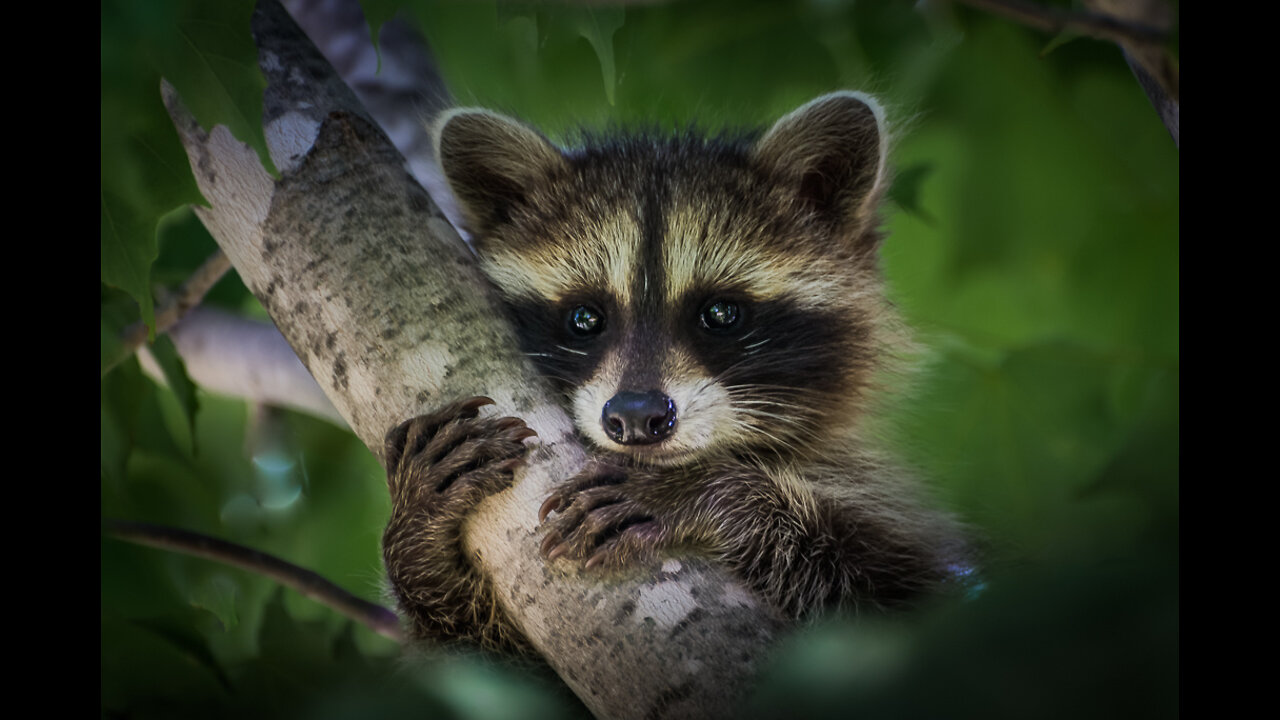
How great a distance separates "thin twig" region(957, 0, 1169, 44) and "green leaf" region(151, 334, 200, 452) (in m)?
1.92

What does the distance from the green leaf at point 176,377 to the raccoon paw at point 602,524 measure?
1.25 meters

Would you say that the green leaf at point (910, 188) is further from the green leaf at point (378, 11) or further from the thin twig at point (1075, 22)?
the green leaf at point (378, 11)

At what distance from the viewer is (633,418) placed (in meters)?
1.89

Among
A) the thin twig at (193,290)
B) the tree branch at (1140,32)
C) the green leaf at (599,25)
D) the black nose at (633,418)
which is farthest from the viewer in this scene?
the thin twig at (193,290)

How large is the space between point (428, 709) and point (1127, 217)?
1.52m

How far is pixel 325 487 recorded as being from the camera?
2617 mm

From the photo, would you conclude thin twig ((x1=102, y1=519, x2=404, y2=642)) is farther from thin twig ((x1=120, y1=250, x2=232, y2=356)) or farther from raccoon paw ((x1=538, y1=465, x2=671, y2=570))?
raccoon paw ((x1=538, y1=465, x2=671, y2=570))

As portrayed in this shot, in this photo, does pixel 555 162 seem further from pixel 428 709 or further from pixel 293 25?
pixel 428 709

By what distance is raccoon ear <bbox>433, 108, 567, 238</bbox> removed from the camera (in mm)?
2266

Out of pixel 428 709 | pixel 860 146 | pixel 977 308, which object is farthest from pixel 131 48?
pixel 977 308

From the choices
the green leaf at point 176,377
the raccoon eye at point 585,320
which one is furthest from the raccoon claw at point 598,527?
the green leaf at point 176,377

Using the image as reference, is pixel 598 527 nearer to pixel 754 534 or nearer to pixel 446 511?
pixel 446 511

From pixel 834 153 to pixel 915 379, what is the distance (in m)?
0.60

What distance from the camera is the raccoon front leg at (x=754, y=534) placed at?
1675 millimetres
